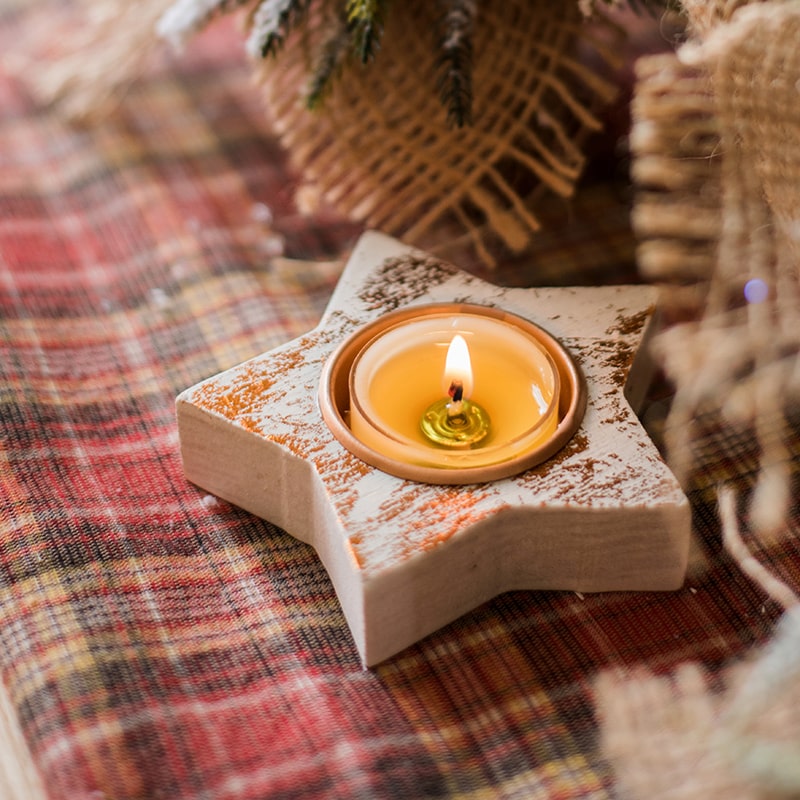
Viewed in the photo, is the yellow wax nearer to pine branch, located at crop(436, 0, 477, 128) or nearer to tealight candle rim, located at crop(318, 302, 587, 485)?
tealight candle rim, located at crop(318, 302, 587, 485)

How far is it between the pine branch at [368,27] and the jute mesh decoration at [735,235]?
6.9 inches

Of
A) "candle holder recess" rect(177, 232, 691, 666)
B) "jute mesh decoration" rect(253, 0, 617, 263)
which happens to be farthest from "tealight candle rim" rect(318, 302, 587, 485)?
"jute mesh decoration" rect(253, 0, 617, 263)

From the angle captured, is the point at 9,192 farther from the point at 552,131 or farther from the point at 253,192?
the point at 552,131

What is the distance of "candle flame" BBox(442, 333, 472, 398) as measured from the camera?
63cm

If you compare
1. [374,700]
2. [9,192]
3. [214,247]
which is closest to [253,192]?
[214,247]

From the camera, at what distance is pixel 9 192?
90cm

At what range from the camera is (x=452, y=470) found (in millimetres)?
575

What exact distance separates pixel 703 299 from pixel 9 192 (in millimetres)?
579

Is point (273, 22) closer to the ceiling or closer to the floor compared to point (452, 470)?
closer to the ceiling

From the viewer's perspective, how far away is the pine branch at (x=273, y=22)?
70 cm

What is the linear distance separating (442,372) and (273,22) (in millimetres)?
259

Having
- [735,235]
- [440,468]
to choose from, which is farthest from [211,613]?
[735,235]

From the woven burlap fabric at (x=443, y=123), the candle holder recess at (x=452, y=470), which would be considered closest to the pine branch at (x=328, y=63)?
the woven burlap fabric at (x=443, y=123)

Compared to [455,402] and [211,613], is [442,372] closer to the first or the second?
[455,402]
